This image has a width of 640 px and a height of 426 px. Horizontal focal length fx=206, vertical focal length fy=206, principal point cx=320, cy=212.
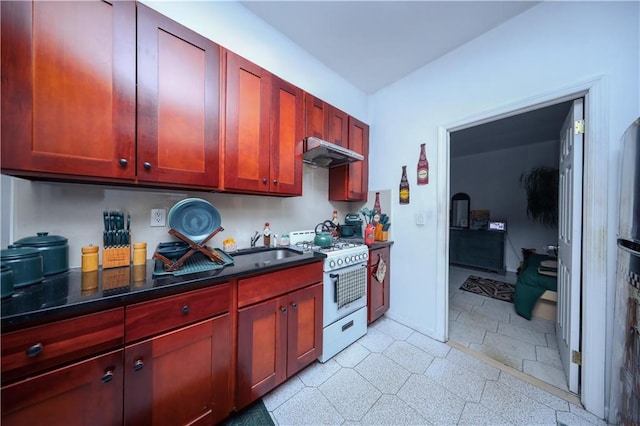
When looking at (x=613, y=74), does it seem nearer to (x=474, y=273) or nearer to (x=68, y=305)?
(x=68, y=305)

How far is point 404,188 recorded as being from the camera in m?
2.25

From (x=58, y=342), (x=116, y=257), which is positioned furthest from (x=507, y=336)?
(x=116, y=257)

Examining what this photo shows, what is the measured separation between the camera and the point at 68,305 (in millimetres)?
728

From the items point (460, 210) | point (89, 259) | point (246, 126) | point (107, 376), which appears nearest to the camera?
point (107, 376)

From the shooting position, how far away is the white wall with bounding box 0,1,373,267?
109cm

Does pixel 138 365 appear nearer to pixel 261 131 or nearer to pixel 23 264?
pixel 23 264

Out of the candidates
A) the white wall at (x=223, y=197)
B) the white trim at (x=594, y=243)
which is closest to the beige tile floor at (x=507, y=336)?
the white trim at (x=594, y=243)

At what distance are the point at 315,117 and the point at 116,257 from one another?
70.7 inches

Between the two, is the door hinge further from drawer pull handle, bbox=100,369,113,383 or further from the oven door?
drawer pull handle, bbox=100,369,113,383

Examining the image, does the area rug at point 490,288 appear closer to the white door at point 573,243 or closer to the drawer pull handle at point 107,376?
the white door at point 573,243

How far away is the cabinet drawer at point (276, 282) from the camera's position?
1196 mm

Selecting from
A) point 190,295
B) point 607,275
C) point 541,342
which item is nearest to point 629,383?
point 607,275

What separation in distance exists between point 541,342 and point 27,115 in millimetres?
3842

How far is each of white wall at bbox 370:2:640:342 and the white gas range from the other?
2.05 ft
